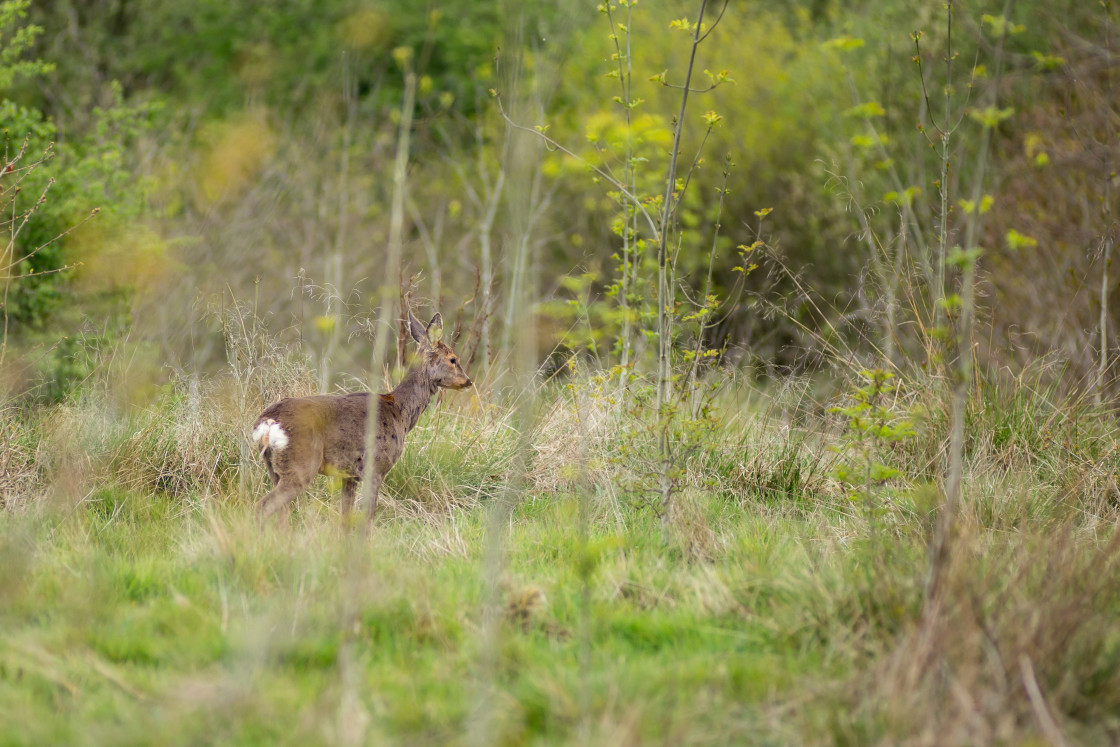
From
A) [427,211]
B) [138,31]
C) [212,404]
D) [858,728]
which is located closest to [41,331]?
[212,404]

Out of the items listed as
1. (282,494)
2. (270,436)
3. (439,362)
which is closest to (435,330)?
(439,362)

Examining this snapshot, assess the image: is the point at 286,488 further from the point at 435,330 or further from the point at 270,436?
the point at 435,330

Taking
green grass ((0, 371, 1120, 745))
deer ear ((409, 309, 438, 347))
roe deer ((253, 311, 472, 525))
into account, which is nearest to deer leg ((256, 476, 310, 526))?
roe deer ((253, 311, 472, 525))

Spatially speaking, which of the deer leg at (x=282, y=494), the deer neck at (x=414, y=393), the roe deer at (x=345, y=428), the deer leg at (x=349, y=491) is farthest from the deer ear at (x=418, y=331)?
the deer leg at (x=282, y=494)

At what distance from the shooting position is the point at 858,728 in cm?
305

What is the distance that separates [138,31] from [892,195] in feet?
57.3

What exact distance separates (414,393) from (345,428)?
746 mm

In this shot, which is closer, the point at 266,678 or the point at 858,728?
the point at 858,728

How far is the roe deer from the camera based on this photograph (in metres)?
5.55

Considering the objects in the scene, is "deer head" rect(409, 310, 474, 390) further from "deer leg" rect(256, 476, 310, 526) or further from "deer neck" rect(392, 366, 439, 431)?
"deer leg" rect(256, 476, 310, 526)

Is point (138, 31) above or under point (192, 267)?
above

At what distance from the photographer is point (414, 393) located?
21.6 ft

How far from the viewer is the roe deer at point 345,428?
18.2ft

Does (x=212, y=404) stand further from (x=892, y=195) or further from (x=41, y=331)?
(x=892, y=195)
